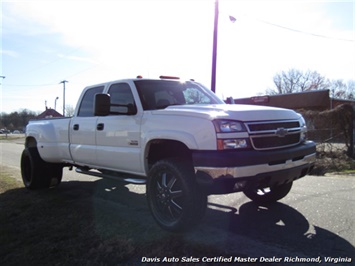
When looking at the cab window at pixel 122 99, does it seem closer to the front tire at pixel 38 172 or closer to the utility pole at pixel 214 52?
the front tire at pixel 38 172

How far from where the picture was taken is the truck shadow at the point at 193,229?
368 cm

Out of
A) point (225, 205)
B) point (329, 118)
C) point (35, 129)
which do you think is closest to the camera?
point (225, 205)

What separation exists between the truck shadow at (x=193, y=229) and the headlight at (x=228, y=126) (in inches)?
49.0

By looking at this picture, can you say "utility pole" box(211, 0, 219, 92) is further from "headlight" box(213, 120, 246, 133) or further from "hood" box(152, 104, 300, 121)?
"headlight" box(213, 120, 246, 133)

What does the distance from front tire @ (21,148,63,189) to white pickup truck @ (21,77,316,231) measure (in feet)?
5.21

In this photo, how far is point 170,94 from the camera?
5383 millimetres

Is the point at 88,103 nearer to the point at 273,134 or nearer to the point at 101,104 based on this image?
the point at 101,104

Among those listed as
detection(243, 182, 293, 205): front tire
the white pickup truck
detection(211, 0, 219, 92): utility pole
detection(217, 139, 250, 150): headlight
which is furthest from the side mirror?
detection(211, 0, 219, 92): utility pole

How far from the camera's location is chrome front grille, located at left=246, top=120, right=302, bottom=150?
3.87 meters

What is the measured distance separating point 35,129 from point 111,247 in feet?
15.2

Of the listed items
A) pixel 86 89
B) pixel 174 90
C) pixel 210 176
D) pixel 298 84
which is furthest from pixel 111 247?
pixel 298 84

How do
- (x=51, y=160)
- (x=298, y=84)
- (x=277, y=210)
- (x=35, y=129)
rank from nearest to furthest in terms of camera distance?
1. (x=277, y=210)
2. (x=51, y=160)
3. (x=35, y=129)
4. (x=298, y=84)

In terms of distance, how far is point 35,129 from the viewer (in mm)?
7516

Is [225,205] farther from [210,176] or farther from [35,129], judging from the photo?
[35,129]
